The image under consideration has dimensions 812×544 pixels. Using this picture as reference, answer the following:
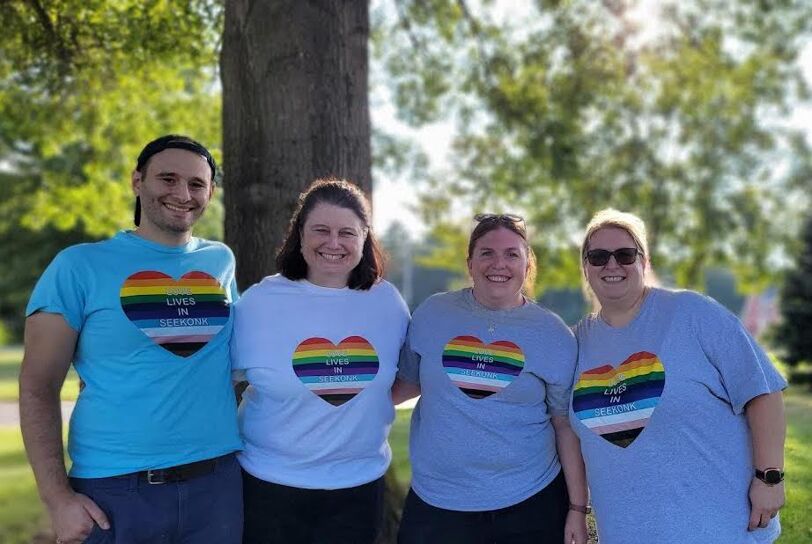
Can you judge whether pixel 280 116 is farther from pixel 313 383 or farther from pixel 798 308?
pixel 798 308

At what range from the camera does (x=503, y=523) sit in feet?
10.8

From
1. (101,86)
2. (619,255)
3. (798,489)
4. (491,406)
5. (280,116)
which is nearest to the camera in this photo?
(619,255)

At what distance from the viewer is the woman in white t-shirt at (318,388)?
325cm

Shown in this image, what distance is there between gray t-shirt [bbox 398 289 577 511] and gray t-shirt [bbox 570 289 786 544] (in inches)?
12.6

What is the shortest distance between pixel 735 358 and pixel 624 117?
13827mm

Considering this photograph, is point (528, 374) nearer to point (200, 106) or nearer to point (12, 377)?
point (200, 106)

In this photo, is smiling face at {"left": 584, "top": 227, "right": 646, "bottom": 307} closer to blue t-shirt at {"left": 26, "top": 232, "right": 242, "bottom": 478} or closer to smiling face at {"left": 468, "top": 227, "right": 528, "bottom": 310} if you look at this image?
smiling face at {"left": 468, "top": 227, "right": 528, "bottom": 310}

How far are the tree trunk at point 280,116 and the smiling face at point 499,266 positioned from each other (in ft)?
5.05

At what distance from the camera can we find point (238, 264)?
15.6 ft

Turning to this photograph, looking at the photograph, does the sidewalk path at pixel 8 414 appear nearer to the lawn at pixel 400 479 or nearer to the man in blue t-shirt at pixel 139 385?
the lawn at pixel 400 479

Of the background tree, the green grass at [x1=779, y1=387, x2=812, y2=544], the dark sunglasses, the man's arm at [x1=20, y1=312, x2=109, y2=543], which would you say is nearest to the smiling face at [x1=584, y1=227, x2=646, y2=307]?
the dark sunglasses

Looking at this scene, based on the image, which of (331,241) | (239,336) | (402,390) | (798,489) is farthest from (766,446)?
(798,489)

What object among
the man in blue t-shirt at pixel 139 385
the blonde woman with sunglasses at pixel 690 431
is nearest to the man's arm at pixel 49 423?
the man in blue t-shirt at pixel 139 385

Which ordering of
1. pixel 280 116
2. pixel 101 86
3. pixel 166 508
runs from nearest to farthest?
pixel 166 508 → pixel 280 116 → pixel 101 86
